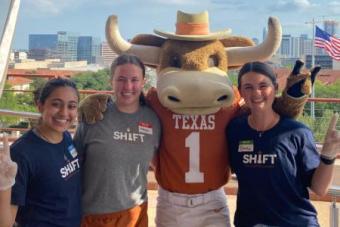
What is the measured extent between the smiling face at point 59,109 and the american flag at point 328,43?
13.0 m

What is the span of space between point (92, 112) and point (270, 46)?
2.84 ft

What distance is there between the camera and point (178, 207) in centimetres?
217

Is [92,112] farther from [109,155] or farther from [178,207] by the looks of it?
[178,207]

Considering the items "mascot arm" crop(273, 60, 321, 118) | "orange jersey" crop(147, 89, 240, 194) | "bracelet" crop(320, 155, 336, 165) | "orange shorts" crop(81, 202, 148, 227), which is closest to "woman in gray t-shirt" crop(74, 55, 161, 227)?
"orange shorts" crop(81, 202, 148, 227)

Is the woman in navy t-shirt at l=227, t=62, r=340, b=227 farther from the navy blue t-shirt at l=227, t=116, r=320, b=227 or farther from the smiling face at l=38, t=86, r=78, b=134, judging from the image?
the smiling face at l=38, t=86, r=78, b=134

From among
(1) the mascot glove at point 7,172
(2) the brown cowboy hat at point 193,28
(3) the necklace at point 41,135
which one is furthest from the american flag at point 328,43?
(1) the mascot glove at point 7,172

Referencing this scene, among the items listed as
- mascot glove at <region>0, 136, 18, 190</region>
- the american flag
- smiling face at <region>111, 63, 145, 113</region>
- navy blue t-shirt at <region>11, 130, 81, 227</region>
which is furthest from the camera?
the american flag

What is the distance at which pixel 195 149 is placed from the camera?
7.07ft

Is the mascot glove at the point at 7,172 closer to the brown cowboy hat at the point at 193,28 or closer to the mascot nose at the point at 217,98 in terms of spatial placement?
the mascot nose at the point at 217,98

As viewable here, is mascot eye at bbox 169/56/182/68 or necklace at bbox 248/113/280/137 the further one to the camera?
mascot eye at bbox 169/56/182/68

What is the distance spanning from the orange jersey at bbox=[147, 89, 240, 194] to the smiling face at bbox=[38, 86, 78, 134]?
0.46 m

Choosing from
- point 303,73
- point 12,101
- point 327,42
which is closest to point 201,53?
point 303,73

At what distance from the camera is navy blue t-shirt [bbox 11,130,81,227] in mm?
1693

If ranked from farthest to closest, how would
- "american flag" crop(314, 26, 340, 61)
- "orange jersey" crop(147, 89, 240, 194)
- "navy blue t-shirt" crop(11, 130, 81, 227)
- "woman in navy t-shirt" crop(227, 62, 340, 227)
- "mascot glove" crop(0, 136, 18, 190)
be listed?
"american flag" crop(314, 26, 340, 61) < "orange jersey" crop(147, 89, 240, 194) < "woman in navy t-shirt" crop(227, 62, 340, 227) < "navy blue t-shirt" crop(11, 130, 81, 227) < "mascot glove" crop(0, 136, 18, 190)
